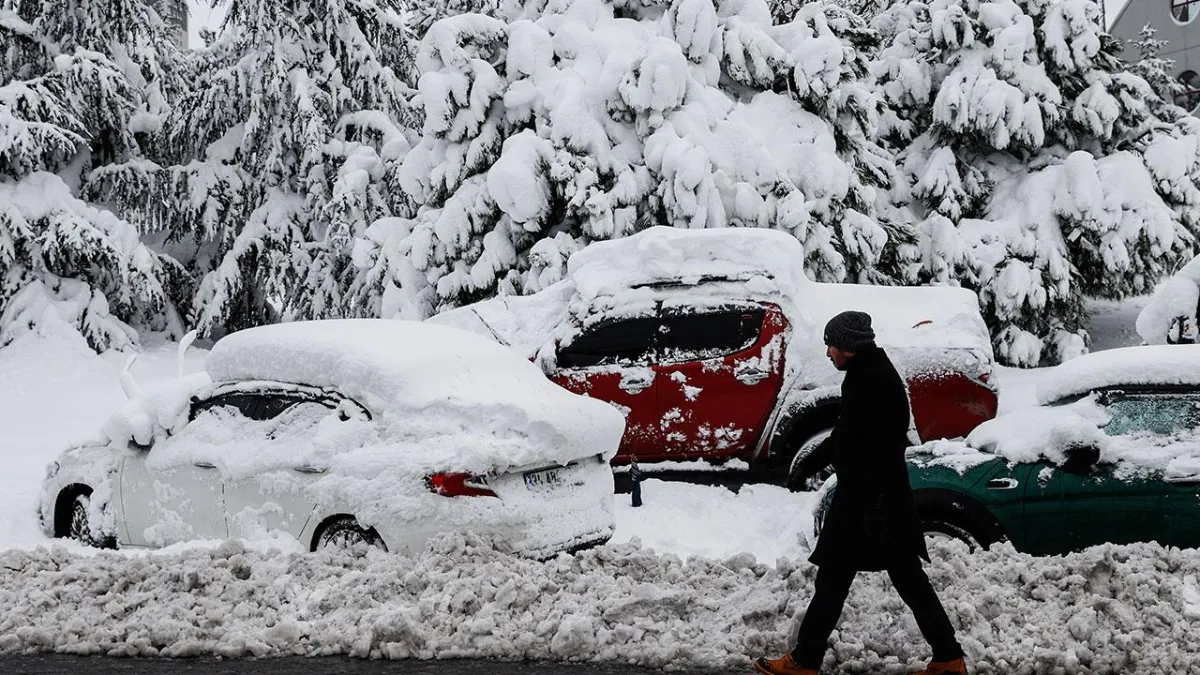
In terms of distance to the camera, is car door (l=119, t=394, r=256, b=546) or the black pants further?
car door (l=119, t=394, r=256, b=546)

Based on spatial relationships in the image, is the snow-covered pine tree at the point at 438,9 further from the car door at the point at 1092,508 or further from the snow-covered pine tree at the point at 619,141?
the car door at the point at 1092,508

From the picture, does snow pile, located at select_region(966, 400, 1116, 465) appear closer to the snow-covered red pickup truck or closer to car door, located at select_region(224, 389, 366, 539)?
the snow-covered red pickup truck

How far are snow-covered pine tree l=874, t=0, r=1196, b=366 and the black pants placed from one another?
44.1 ft

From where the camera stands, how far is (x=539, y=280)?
13.5 meters

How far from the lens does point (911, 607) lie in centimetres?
454

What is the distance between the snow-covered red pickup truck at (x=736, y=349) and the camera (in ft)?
29.3

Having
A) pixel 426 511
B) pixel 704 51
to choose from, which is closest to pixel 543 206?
pixel 704 51

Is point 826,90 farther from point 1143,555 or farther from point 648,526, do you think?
point 1143,555

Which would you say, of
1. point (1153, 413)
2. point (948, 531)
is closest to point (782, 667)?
point (948, 531)

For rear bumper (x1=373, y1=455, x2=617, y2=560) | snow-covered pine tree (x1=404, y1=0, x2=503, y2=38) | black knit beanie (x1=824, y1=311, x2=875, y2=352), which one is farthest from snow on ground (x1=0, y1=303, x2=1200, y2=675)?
snow-covered pine tree (x1=404, y1=0, x2=503, y2=38)

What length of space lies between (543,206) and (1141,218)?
9904mm

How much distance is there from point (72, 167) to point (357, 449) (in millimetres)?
17001

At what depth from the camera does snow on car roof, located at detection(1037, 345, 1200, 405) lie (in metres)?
6.48

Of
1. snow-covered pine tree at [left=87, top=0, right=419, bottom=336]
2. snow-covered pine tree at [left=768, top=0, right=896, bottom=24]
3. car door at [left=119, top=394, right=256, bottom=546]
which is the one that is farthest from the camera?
snow-covered pine tree at [left=87, top=0, right=419, bottom=336]
